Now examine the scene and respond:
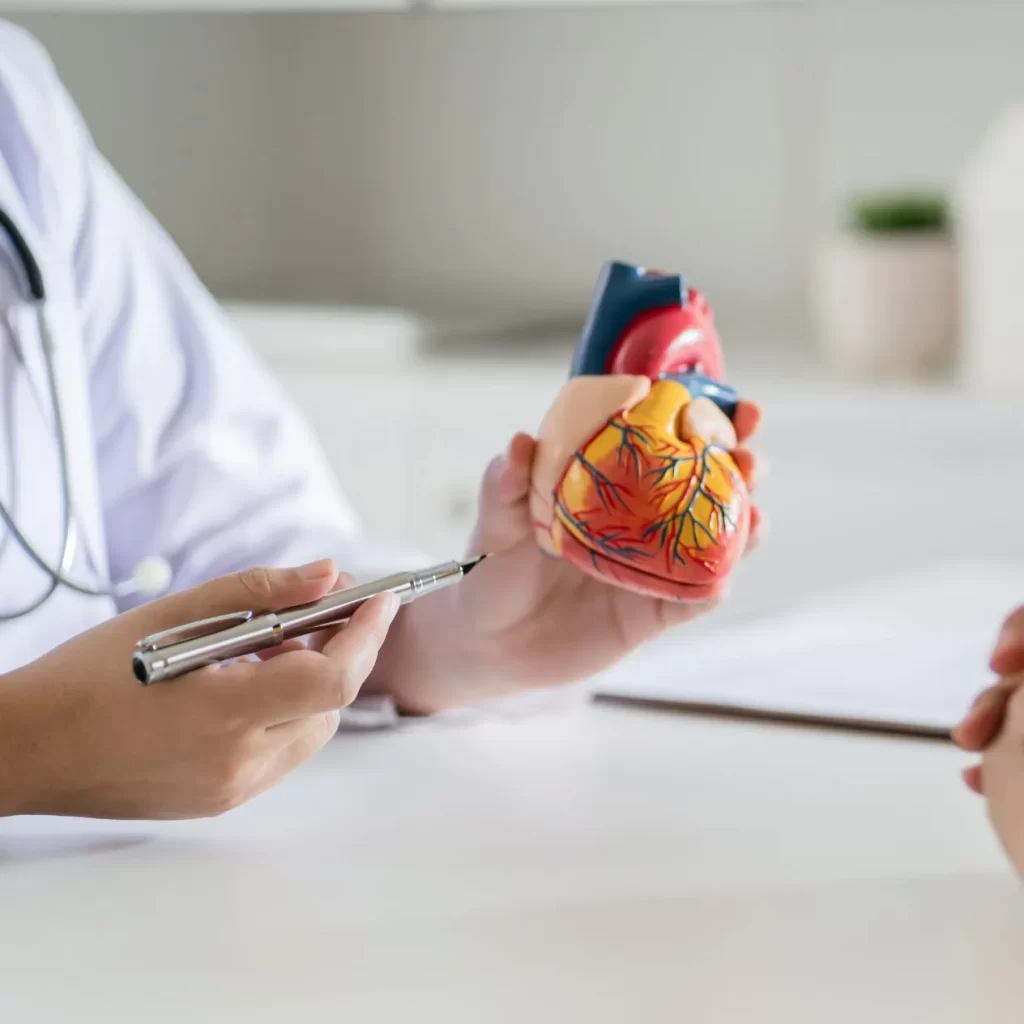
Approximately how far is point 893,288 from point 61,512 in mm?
1221

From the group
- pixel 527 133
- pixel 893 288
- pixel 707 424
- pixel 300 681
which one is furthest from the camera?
pixel 527 133

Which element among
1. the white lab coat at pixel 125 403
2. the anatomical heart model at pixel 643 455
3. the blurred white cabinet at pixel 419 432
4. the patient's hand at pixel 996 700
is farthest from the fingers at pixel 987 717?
the blurred white cabinet at pixel 419 432

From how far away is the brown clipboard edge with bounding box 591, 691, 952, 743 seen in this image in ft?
2.18

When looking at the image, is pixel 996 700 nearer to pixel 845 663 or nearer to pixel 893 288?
pixel 845 663

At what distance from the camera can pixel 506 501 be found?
61 centimetres

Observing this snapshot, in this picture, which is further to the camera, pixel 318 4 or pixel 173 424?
pixel 318 4

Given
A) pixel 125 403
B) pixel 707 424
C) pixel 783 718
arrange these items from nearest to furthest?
pixel 707 424 < pixel 783 718 < pixel 125 403

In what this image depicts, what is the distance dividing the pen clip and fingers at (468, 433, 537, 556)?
0.52ft

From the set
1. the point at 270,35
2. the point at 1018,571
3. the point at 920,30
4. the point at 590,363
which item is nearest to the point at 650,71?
the point at 920,30

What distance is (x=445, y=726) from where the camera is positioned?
2.23ft

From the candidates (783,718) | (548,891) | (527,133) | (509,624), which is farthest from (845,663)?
(527,133)

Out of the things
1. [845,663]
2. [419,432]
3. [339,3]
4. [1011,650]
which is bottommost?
[419,432]

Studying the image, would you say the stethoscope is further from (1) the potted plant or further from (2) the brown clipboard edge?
(1) the potted plant

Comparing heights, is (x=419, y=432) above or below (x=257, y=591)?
below
